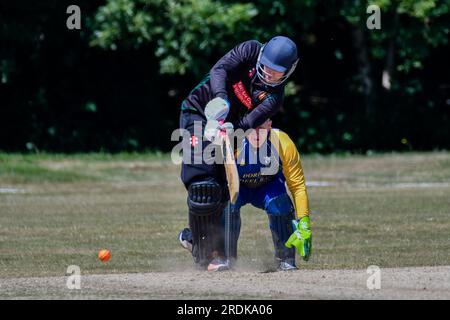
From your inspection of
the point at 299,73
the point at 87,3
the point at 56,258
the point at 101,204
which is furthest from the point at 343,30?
the point at 56,258

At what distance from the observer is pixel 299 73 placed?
30.4 meters

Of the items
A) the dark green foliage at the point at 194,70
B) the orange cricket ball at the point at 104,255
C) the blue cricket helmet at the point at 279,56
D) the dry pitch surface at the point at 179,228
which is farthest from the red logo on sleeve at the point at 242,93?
the dark green foliage at the point at 194,70

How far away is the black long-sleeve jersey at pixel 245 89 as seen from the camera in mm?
10641

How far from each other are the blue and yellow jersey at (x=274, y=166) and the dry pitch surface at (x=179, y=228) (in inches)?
27.7

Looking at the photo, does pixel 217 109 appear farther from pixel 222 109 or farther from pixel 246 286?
pixel 246 286

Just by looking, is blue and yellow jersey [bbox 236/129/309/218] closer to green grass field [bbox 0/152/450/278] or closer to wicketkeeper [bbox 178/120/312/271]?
wicketkeeper [bbox 178/120/312/271]

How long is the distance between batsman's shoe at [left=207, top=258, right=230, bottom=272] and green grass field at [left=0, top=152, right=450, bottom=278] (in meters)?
0.81

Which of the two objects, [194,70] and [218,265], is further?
[194,70]

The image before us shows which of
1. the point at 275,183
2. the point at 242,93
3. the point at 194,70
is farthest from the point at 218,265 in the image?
the point at 194,70

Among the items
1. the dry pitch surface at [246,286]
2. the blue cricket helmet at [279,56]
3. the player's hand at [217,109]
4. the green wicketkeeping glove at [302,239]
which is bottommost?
the dry pitch surface at [246,286]

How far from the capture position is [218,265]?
436 inches

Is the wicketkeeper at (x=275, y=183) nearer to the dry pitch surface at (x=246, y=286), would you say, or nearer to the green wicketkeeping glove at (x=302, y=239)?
the green wicketkeeping glove at (x=302, y=239)

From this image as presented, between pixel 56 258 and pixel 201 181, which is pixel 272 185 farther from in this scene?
pixel 56 258

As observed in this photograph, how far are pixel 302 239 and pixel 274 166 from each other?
0.73 meters
